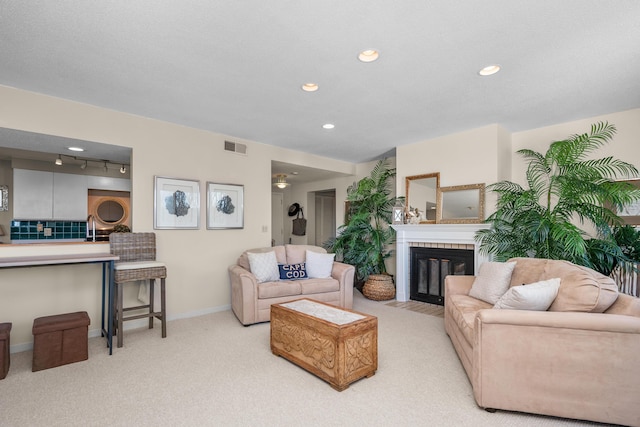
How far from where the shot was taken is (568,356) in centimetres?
182

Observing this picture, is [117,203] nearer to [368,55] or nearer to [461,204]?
[368,55]

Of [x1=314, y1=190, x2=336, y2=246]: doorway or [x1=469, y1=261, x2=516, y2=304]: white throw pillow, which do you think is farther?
[x1=314, y1=190, x2=336, y2=246]: doorway

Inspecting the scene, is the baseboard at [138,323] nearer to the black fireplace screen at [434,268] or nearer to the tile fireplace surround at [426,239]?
the tile fireplace surround at [426,239]

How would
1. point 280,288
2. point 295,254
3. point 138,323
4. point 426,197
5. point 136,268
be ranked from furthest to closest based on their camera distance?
point 426,197
point 295,254
point 280,288
point 138,323
point 136,268

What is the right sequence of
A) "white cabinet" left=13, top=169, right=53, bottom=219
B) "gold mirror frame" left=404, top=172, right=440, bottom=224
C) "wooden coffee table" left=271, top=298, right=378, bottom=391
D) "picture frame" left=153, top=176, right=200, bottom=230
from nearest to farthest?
"wooden coffee table" left=271, top=298, right=378, bottom=391
"picture frame" left=153, top=176, right=200, bottom=230
"gold mirror frame" left=404, top=172, right=440, bottom=224
"white cabinet" left=13, top=169, right=53, bottom=219

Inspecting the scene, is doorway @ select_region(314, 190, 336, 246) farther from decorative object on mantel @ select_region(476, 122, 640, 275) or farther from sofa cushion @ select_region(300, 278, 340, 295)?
decorative object on mantel @ select_region(476, 122, 640, 275)

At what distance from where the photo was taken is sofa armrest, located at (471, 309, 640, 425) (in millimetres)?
1746

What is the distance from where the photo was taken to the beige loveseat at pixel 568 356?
1748 mm

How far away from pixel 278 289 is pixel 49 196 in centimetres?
417

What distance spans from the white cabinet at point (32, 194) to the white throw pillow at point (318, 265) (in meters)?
4.24

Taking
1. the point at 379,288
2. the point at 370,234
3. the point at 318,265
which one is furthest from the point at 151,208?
the point at 379,288

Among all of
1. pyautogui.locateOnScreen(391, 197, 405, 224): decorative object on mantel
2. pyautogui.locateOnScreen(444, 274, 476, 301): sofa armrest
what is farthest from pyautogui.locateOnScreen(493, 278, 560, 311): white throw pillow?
pyautogui.locateOnScreen(391, 197, 405, 224): decorative object on mantel

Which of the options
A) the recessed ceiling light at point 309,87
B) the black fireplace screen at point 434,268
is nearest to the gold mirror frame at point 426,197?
the black fireplace screen at point 434,268

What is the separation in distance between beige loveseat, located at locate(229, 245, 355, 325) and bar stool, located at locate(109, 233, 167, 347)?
2.78ft
